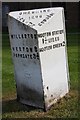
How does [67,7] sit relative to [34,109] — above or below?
below

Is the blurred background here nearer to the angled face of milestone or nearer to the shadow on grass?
the shadow on grass

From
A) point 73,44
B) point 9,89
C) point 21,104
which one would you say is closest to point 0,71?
point 9,89

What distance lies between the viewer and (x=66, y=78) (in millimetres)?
8297

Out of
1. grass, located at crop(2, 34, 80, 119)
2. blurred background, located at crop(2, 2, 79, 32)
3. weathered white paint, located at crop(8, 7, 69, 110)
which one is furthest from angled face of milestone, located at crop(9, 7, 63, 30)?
blurred background, located at crop(2, 2, 79, 32)

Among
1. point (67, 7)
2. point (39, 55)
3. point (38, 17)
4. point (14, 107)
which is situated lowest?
point (67, 7)

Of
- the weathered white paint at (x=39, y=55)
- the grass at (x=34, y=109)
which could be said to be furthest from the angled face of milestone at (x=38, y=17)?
the grass at (x=34, y=109)

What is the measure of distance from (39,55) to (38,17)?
0.86 metres

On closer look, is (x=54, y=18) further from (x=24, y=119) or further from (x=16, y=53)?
(x=24, y=119)

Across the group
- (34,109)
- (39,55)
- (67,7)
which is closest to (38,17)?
(39,55)

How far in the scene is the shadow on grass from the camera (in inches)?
304

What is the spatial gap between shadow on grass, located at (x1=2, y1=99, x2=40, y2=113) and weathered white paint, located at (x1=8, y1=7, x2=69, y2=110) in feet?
0.33

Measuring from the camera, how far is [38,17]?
7.73 m

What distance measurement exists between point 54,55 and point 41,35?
64 centimetres

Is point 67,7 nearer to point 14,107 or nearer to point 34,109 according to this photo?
point 14,107
